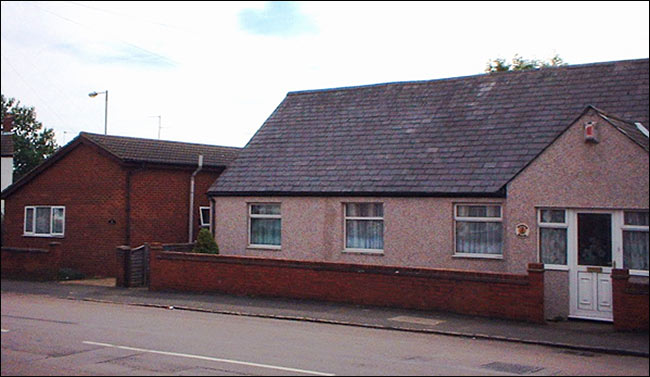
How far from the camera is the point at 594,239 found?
15.5 m

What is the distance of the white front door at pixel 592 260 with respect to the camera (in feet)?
49.6

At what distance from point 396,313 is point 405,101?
9075 mm

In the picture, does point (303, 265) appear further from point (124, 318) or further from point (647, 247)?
point (647, 247)

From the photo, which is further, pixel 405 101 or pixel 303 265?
pixel 405 101

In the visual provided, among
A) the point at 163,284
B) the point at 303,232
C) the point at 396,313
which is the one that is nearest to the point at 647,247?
the point at 396,313

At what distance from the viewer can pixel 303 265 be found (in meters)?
18.1

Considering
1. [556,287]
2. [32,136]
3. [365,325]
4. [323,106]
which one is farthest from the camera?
[32,136]

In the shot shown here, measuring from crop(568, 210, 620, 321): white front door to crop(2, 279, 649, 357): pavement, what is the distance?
35cm

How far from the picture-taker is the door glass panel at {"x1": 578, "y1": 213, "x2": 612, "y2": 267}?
1527 centimetres

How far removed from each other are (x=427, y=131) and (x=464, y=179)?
307cm

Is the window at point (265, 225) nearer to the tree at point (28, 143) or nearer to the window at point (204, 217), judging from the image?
the window at point (204, 217)

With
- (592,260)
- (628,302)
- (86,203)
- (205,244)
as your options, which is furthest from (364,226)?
(86,203)

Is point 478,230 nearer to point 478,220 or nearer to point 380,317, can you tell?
point 478,220

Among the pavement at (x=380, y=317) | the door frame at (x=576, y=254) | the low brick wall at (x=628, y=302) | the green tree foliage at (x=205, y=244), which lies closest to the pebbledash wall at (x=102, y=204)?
the green tree foliage at (x=205, y=244)
